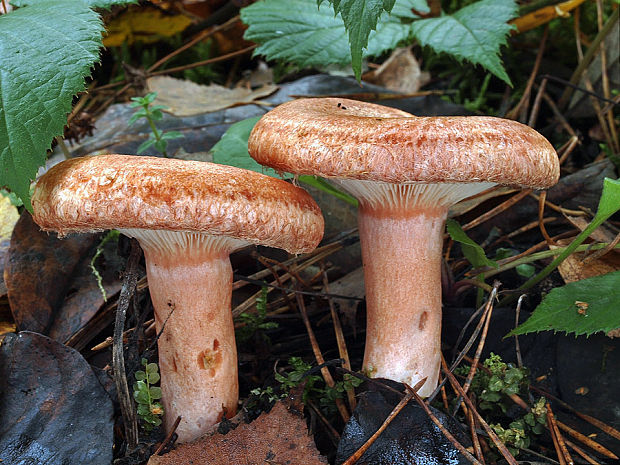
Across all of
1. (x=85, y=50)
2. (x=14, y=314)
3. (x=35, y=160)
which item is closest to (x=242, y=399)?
(x=14, y=314)

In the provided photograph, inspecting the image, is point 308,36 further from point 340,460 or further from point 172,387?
point 340,460

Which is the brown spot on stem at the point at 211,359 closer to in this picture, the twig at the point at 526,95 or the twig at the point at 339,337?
the twig at the point at 339,337

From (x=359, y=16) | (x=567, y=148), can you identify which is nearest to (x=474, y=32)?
(x=567, y=148)

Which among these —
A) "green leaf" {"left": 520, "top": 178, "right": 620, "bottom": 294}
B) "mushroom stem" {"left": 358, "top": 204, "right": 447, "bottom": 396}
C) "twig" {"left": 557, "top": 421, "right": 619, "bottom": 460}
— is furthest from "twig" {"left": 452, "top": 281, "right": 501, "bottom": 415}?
"twig" {"left": 557, "top": 421, "right": 619, "bottom": 460}

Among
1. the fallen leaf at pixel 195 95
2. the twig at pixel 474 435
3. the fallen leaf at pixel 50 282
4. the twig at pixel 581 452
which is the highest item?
the fallen leaf at pixel 195 95

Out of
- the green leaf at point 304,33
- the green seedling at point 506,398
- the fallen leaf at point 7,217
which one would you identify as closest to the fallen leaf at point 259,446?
the green seedling at point 506,398

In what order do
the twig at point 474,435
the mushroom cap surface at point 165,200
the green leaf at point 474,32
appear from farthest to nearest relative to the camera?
the green leaf at point 474,32, the twig at point 474,435, the mushroom cap surface at point 165,200

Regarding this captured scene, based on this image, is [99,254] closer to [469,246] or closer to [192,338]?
[192,338]

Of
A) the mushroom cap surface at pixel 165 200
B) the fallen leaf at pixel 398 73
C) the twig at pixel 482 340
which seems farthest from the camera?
the fallen leaf at pixel 398 73
